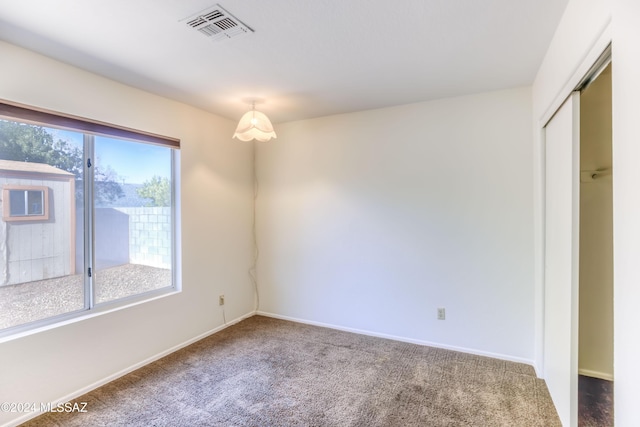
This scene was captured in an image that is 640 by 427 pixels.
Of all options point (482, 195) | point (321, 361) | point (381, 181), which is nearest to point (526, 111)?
point (482, 195)

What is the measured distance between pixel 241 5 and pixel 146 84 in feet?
4.84

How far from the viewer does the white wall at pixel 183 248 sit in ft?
6.73

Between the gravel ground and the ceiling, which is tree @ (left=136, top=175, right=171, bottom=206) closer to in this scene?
the gravel ground

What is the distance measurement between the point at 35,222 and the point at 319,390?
94.4 inches

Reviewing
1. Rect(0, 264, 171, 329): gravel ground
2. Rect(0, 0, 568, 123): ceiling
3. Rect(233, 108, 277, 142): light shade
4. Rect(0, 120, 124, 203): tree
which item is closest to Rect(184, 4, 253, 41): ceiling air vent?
Rect(0, 0, 568, 123): ceiling

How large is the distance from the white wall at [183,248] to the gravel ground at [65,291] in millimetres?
172

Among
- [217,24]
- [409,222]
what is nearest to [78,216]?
[217,24]

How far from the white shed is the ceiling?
2.78 feet

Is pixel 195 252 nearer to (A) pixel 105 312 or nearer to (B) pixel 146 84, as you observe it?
(A) pixel 105 312

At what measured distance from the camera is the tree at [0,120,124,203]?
203cm

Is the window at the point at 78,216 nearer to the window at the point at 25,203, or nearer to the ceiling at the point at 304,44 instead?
the window at the point at 25,203

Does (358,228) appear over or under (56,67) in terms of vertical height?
under

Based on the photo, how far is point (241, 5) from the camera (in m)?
1.63
